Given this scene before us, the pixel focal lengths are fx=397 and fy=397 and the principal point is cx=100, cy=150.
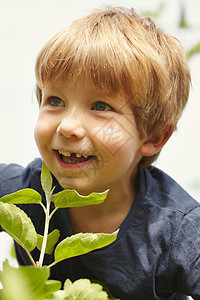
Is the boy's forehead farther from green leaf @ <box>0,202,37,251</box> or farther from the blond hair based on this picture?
green leaf @ <box>0,202,37,251</box>

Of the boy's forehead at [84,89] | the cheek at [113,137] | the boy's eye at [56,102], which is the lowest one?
the cheek at [113,137]

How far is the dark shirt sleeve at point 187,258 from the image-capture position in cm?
74

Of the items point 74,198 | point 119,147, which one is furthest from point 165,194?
point 74,198

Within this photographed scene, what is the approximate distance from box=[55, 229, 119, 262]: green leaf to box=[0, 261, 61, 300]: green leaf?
0.10 meters

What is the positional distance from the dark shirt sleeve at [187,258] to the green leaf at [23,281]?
1.63 feet

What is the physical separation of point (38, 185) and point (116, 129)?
0.97 ft

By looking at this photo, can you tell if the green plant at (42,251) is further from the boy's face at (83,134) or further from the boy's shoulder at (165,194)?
the boy's shoulder at (165,194)

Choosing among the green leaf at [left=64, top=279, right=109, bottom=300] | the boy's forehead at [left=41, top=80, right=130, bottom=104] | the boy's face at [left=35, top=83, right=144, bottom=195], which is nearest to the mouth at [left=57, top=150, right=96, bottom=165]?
the boy's face at [left=35, top=83, right=144, bottom=195]

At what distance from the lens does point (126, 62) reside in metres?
0.66

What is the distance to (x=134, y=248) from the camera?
0.80 meters

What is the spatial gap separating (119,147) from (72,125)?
109 millimetres

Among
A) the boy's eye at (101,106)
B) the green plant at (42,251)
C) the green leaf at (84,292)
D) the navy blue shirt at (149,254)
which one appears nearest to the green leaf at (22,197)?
the green plant at (42,251)

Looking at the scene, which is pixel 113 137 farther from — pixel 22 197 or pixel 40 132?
pixel 22 197

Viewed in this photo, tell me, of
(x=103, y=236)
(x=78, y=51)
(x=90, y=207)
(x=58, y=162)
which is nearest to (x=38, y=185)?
(x=90, y=207)
